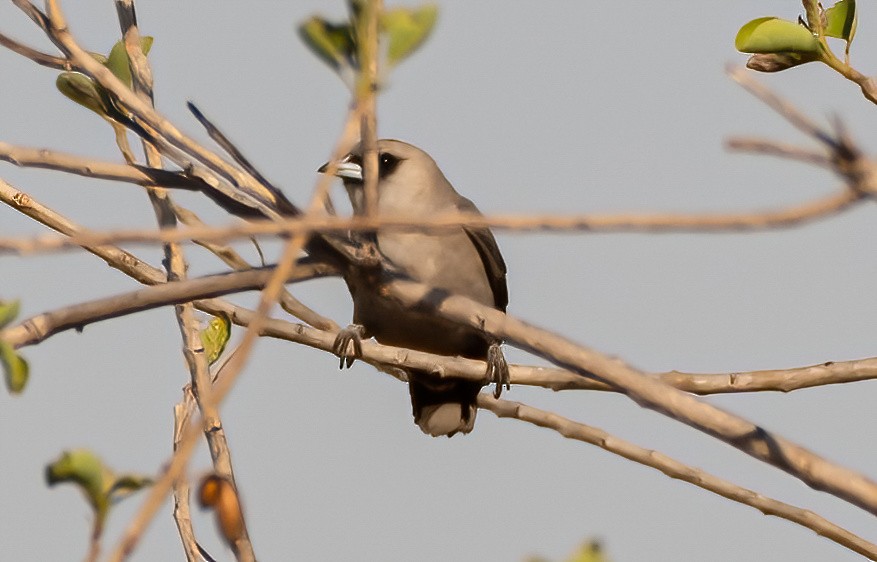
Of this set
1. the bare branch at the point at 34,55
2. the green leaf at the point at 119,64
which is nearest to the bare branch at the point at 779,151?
the green leaf at the point at 119,64

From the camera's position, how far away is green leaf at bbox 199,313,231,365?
3.70 metres

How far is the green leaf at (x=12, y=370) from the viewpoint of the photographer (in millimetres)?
1595

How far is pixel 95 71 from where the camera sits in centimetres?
205

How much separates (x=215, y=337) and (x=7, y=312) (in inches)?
80.7

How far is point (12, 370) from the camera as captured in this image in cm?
162

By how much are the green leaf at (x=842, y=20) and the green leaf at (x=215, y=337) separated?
78.5 inches

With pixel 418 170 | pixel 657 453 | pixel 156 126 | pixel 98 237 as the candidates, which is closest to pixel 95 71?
pixel 156 126

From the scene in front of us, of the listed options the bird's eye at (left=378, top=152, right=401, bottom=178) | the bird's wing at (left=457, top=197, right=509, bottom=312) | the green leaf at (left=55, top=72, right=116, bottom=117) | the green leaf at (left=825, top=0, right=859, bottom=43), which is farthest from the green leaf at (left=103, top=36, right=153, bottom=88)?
the bird's eye at (left=378, top=152, right=401, bottom=178)

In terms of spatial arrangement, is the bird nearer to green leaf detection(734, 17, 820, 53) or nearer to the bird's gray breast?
the bird's gray breast

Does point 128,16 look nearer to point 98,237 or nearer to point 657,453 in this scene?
point 657,453

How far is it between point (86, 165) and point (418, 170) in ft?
13.1

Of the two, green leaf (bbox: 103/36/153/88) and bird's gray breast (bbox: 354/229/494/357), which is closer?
green leaf (bbox: 103/36/153/88)

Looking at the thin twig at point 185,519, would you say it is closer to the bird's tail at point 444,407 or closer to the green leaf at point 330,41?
the green leaf at point 330,41

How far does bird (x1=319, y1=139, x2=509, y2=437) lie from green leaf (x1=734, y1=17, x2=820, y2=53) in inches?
101
